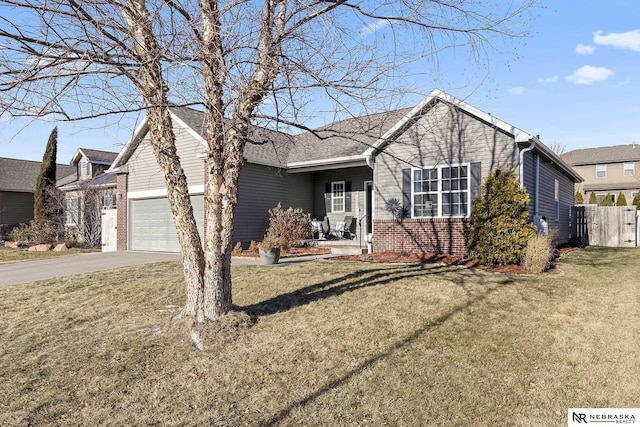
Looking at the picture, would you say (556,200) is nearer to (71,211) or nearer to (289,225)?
(289,225)

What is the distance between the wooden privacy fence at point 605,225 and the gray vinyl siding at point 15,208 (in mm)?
30857

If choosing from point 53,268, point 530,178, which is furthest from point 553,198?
point 53,268

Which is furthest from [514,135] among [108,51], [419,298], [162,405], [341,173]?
[162,405]

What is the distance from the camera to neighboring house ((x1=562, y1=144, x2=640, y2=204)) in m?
33.9

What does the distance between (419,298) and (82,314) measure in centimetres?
555

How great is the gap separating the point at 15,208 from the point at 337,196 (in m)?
21.6

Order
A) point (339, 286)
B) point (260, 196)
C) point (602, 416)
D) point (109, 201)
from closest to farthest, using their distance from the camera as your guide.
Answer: point (602, 416) → point (339, 286) → point (260, 196) → point (109, 201)

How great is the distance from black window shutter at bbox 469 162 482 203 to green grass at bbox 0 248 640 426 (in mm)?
4013

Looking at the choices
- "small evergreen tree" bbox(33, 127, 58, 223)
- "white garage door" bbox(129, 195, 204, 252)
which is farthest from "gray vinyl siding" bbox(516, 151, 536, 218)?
"small evergreen tree" bbox(33, 127, 58, 223)

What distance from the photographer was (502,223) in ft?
32.4

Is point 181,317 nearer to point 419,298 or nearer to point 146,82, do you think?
point 146,82

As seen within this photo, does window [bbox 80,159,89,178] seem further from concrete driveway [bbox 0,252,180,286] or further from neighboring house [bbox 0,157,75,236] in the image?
concrete driveway [bbox 0,252,180,286]

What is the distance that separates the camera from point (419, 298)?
6879 millimetres

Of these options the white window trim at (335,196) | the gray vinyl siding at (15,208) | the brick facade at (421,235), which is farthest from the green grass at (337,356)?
the gray vinyl siding at (15,208)
